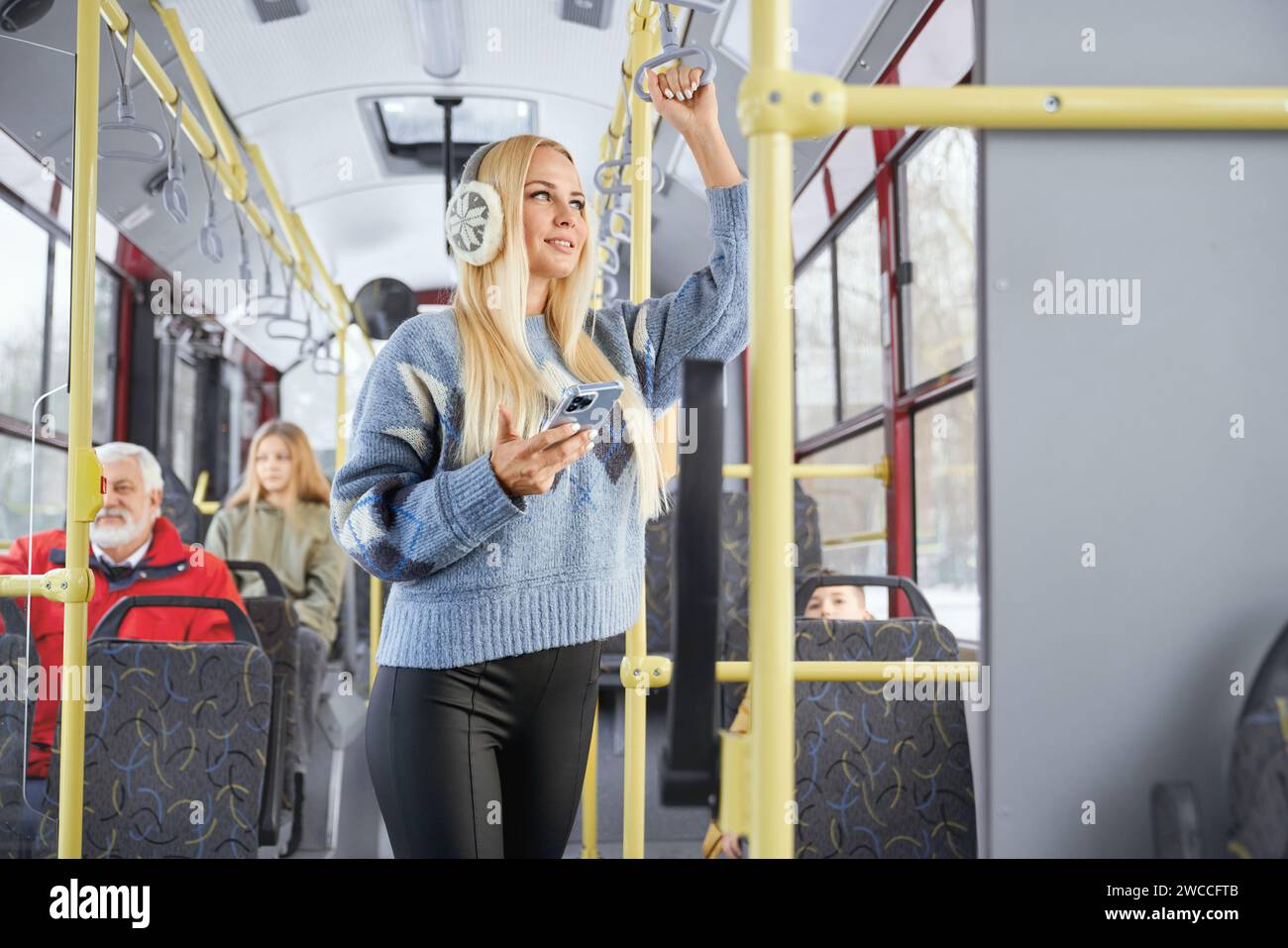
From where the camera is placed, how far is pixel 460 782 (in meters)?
1.50

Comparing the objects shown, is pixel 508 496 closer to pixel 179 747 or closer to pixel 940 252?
pixel 179 747

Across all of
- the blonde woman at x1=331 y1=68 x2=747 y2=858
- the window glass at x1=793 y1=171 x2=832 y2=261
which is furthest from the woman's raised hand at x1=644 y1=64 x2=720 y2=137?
the window glass at x1=793 y1=171 x2=832 y2=261

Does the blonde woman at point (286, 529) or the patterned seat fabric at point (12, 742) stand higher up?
the blonde woman at point (286, 529)

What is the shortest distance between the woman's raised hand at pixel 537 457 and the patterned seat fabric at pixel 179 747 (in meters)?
1.52

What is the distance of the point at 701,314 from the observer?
5.50ft

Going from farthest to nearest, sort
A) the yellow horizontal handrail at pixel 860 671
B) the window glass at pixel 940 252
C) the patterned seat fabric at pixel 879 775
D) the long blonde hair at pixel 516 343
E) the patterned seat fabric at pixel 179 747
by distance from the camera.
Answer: the window glass at pixel 940 252
the patterned seat fabric at pixel 179 747
the patterned seat fabric at pixel 879 775
the yellow horizontal handrail at pixel 860 671
the long blonde hair at pixel 516 343

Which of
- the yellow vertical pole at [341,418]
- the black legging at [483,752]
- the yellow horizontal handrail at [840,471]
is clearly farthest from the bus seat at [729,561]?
the black legging at [483,752]

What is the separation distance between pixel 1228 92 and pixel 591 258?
0.97 metres

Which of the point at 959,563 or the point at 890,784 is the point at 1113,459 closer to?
the point at 890,784

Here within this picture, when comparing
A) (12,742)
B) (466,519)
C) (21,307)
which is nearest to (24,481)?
(21,307)

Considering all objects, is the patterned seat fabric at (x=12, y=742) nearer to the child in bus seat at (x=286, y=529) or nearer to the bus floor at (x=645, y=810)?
the bus floor at (x=645, y=810)

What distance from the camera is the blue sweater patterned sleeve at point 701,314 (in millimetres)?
1638

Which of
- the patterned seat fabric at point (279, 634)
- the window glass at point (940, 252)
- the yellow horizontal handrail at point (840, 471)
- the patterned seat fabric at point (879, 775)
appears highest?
the window glass at point (940, 252)

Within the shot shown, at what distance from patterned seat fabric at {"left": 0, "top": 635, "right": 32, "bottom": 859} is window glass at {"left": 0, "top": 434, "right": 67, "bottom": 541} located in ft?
0.64
